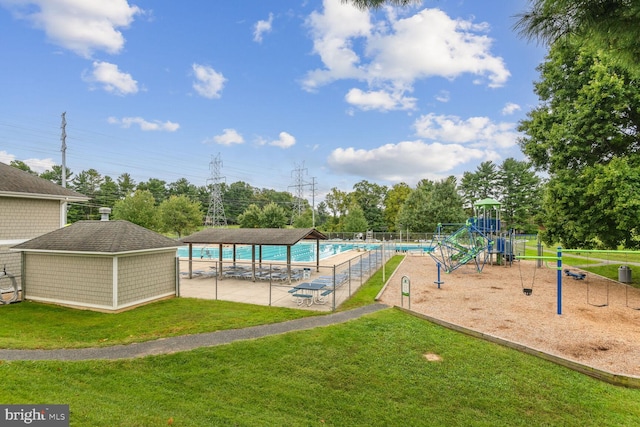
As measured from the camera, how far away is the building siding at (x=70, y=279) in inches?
439

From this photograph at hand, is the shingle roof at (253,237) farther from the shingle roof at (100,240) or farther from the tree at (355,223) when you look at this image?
the tree at (355,223)

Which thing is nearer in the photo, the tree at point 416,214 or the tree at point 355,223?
the tree at point 416,214

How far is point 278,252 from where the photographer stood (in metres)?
35.8

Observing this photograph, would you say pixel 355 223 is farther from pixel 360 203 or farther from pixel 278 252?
pixel 278 252

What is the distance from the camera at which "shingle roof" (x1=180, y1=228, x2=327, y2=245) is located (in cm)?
1698

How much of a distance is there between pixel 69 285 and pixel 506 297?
17.6 meters

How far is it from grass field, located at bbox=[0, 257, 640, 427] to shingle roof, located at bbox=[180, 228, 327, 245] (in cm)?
835

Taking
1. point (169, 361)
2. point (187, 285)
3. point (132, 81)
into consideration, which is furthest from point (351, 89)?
point (169, 361)

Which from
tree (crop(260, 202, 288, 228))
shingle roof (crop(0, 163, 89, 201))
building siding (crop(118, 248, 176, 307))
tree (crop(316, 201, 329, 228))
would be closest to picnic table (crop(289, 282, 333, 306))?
building siding (crop(118, 248, 176, 307))

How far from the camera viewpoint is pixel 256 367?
21.9ft

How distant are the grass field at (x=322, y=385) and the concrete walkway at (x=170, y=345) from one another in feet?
1.22

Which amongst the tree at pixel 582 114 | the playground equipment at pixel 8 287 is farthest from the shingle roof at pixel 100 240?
the tree at pixel 582 114

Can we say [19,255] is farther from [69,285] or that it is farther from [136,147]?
[136,147]

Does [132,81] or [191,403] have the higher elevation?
[132,81]
